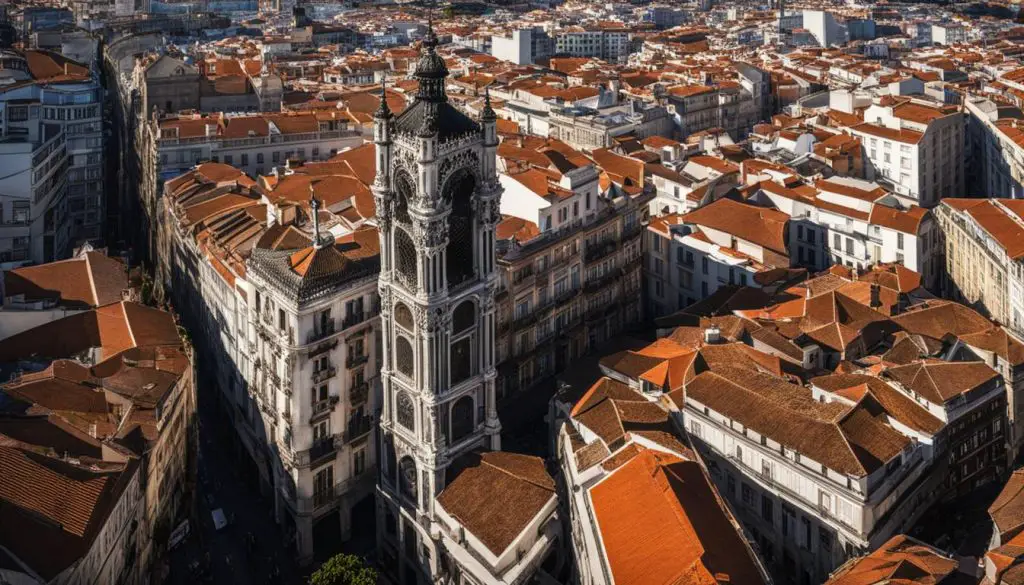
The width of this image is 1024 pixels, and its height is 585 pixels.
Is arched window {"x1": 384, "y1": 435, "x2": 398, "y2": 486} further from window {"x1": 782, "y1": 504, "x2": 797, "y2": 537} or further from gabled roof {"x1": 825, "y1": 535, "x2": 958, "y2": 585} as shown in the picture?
gabled roof {"x1": 825, "y1": 535, "x2": 958, "y2": 585}

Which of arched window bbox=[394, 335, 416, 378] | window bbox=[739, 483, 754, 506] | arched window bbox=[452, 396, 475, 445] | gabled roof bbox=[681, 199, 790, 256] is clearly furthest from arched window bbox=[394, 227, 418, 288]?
gabled roof bbox=[681, 199, 790, 256]

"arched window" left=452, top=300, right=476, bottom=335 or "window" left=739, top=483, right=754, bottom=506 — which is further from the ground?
"arched window" left=452, top=300, right=476, bottom=335

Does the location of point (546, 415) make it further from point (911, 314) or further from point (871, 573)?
point (871, 573)

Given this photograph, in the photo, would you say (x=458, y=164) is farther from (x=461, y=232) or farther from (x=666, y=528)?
(x=666, y=528)

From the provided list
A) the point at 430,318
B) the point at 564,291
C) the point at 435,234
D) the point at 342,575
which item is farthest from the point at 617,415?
the point at 564,291

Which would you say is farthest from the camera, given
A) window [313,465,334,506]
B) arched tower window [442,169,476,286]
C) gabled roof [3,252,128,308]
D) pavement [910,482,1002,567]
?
gabled roof [3,252,128,308]

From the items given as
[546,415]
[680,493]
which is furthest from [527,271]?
[680,493]
